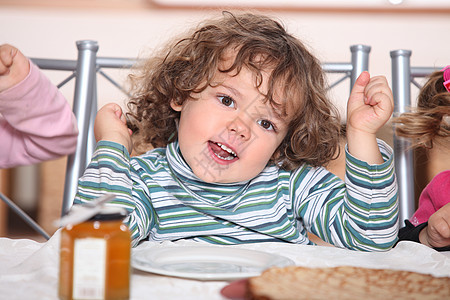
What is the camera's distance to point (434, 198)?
4.06 ft

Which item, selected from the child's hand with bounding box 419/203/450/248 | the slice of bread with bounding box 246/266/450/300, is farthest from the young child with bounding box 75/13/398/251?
the slice of bread with bounding box 246/266/450/300

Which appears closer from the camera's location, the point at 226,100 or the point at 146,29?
the point at 226,100

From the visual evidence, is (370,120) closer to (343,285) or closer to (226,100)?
(226,100)

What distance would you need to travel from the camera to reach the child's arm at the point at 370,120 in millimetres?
924

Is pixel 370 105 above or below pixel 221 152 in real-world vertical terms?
above

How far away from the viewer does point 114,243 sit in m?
0.46

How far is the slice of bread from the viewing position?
18.8 inches

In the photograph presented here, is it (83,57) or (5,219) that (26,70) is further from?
(5,219)

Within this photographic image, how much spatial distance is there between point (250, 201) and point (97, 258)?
60cm

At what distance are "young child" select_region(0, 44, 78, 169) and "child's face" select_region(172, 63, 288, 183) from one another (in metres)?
0.32

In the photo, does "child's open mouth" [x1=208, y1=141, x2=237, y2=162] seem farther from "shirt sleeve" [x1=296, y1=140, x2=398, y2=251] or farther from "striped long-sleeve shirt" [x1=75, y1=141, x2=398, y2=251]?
"shirt sleeve" [x1=296, y1=140, x2=398, y2=251]

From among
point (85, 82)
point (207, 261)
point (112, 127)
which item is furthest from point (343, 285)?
point (85, 82)

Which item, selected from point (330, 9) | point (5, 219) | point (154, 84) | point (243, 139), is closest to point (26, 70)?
point (154, 84)

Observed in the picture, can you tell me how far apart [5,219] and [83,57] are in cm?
218
